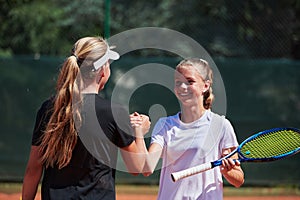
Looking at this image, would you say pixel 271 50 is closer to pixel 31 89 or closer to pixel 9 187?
pixel 31 89

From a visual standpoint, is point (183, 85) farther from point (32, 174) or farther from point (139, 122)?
point (32, 174)

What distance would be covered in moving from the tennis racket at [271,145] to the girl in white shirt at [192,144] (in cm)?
11

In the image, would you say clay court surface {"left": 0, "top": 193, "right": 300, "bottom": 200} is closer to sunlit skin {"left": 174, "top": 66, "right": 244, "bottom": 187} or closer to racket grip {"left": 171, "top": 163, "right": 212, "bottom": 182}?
sunlit skin {"left": 174, "top": 66, "right": 244, "bottom": 187}

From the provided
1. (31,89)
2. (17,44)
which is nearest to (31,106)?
(31,89)

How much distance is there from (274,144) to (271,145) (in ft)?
0.07

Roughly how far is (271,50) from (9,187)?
4.63 metres

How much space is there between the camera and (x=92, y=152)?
3.34 m

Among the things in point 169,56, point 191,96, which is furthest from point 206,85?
point 169,56

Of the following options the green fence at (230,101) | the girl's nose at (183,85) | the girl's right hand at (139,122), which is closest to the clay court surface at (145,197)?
the green fence at (230,101)

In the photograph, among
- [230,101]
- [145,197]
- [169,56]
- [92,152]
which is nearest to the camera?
[92,152]

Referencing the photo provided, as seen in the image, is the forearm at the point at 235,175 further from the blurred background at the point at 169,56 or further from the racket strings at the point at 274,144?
the blurred background at the point at 169,56

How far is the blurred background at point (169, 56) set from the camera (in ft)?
31.6

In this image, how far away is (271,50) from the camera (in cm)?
1108

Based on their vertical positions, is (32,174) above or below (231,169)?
below
